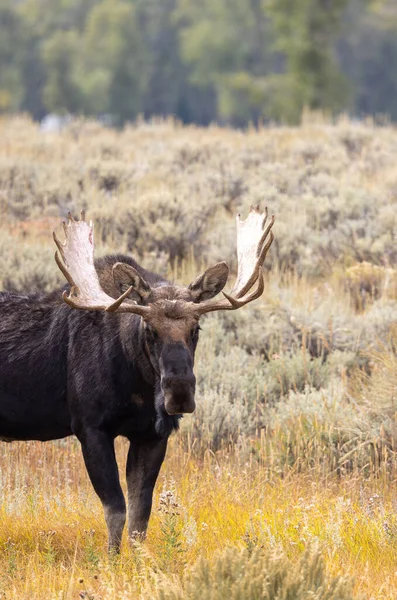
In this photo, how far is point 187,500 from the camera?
6855 mm

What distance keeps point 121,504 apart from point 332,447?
83.2 inches

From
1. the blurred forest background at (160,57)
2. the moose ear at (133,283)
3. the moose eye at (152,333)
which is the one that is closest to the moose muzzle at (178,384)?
the moose eye at (152,333)

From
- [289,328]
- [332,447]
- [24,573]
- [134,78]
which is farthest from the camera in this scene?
[134,78]

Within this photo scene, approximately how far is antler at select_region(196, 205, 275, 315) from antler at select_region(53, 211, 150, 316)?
41 cm

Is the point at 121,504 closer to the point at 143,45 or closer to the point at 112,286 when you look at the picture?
the point at 112,286

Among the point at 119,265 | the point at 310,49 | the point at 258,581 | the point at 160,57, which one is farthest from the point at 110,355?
the point at 160,57

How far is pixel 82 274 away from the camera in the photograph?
620cm

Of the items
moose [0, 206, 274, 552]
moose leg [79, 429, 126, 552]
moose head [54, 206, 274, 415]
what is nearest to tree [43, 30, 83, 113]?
moose [0, 206, 274, 552]

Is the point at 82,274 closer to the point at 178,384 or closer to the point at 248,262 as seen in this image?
the point at 248,262

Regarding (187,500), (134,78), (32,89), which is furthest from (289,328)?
(32,89)

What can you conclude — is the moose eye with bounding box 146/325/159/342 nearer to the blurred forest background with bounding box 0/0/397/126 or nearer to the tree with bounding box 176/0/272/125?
the blurred forest background with bounding box 0/0/397/126

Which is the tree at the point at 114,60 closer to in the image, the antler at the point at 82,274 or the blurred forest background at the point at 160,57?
the blurred forest background at the point at 160,57

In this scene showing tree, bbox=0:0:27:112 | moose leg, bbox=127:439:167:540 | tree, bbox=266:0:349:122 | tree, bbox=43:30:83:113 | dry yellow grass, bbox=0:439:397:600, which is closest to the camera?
dry yellow grass, bbox=0:439:397:600

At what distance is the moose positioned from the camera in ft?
19.2
